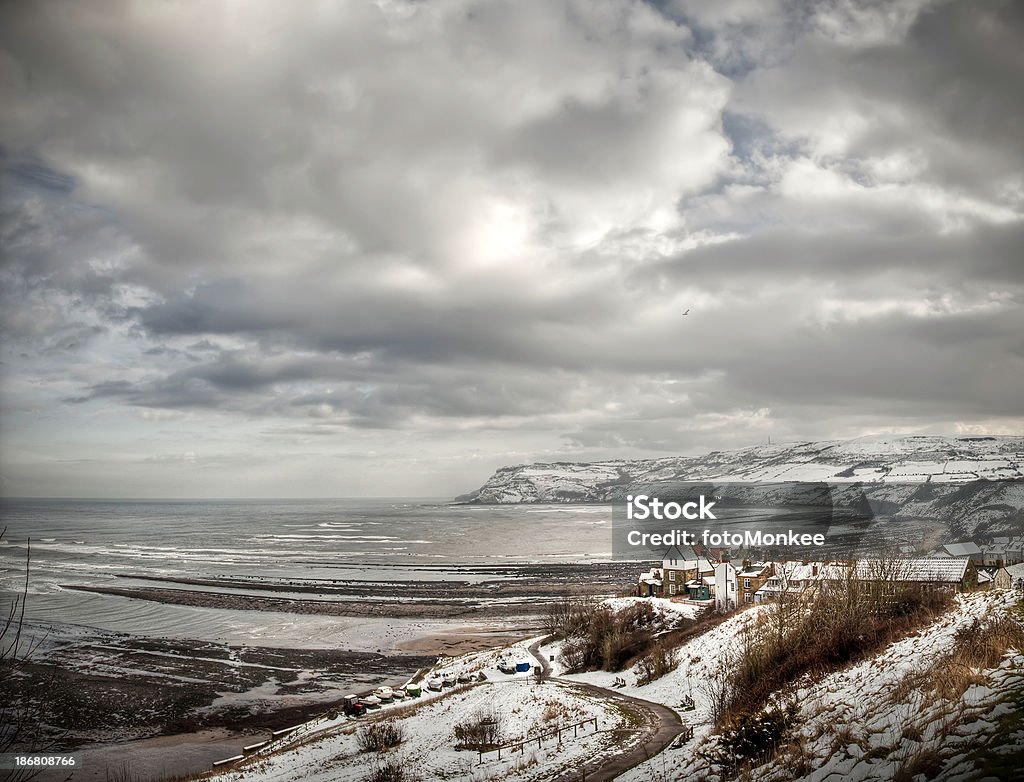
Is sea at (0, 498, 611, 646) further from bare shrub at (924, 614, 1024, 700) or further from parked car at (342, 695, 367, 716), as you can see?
bare shrub at (924, 614, 1024, 700)

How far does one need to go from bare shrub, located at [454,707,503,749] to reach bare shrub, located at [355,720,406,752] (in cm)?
259

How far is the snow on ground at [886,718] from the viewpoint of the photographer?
8508mm

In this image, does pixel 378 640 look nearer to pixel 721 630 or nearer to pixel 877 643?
pixel 721 630

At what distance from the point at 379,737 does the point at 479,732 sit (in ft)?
14.2

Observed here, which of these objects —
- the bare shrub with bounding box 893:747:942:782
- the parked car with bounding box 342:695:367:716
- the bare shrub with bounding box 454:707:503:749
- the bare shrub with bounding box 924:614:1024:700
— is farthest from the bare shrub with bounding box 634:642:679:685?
the bare shrub with bounding box 893:747:942:782

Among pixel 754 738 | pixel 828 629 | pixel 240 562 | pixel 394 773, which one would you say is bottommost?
pixel 240 562

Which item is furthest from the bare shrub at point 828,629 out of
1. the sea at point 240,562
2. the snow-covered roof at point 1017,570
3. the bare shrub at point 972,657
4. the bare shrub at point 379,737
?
the snow-covered roof at point 1017,570

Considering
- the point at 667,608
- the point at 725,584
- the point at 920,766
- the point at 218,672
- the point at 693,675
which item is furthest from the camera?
the point at 725,584

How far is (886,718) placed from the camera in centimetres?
1018

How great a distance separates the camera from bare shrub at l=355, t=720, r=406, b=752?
24125 mm

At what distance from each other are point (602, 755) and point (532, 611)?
4815 cm

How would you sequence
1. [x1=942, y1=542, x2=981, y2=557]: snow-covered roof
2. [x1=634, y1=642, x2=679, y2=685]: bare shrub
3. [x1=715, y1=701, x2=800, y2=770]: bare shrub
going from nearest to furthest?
[x1=715, y1=701, x2=800, y2=770]: bare shrub → [x1=634, y1=642, x2=679, y2=685]: bare shrub → [x1=942, y1=542, x2=981, y2=557]: snow-covered roof

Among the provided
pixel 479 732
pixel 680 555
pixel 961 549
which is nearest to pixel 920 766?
pixel 479 732

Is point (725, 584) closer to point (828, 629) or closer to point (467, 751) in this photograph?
point (467, 751)
